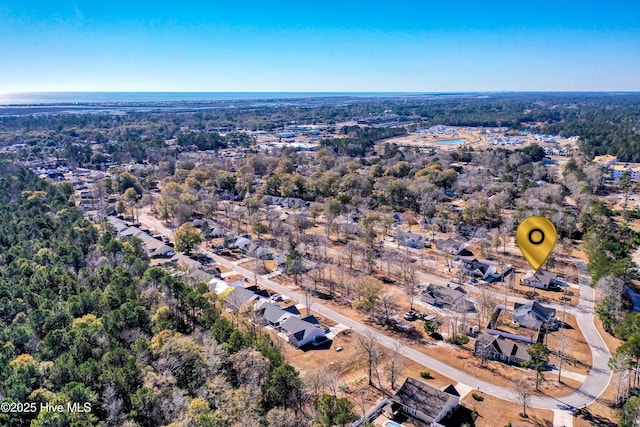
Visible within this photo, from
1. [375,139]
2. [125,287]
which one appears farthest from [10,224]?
[375,139]

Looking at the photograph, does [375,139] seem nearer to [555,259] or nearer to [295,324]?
[555,259]

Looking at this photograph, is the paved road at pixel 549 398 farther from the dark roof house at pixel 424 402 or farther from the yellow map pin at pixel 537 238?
the yellow map pin at pixel 537 238

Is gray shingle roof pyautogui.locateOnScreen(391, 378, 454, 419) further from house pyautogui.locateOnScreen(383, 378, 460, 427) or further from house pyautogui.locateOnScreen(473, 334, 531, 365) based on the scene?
house pyautogui.locateOnScreen(473, 334, 531, 365)

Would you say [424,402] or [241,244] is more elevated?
[424,402]

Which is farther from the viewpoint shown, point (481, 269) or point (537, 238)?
point (481, 269)

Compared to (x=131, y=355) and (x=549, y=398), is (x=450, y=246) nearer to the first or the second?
(x=549, y=398)

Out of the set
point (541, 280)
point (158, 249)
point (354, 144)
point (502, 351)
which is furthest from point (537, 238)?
point (354, 144)
